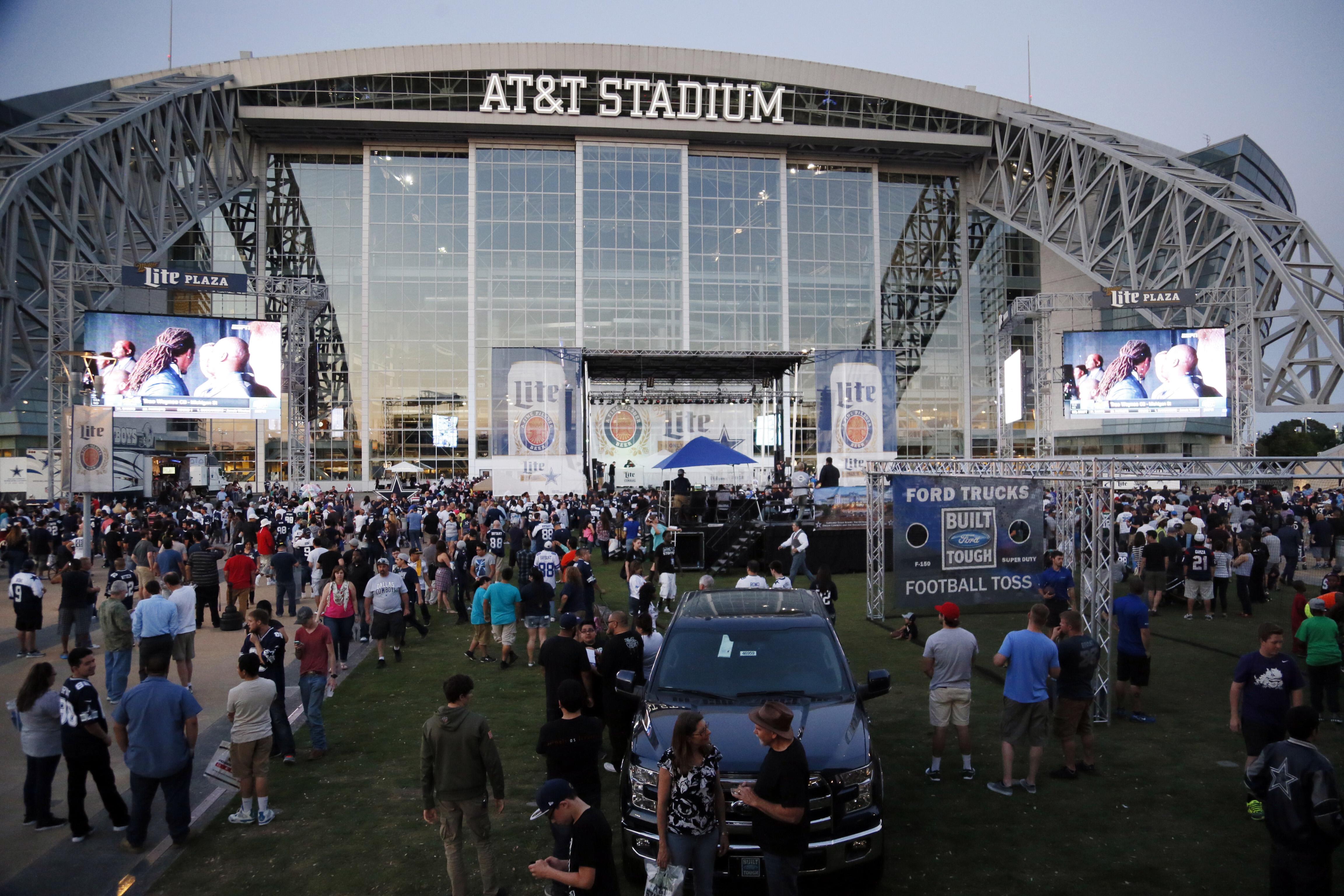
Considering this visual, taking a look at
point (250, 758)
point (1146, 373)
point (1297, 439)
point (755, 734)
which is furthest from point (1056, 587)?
point (1297, 439)

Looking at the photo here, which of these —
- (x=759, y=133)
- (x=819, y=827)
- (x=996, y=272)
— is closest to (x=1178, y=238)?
(x=996, y=272)

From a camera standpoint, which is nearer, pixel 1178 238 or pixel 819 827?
pixel 819 827

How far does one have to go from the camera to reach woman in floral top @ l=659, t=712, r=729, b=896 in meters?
3.94

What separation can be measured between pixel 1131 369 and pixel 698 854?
35.0 meters

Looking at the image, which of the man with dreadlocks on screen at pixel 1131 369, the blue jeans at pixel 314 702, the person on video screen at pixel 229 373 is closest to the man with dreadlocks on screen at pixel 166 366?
the person on video screen at pixel 229 373

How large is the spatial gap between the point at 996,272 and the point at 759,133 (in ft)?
57.8

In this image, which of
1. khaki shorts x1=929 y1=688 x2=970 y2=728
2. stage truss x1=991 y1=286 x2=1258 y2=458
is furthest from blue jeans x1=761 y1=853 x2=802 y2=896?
stage truss x1=991 y1=286 x2=1258 y2=458

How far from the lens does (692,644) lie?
6.17 meters

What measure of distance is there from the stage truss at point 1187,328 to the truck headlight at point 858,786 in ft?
90.8

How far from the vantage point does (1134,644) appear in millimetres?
8367

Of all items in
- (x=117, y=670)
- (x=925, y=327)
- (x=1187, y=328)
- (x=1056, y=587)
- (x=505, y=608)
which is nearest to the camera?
(x=117, y=670)

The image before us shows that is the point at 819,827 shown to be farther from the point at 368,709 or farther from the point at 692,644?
the point at 368,709

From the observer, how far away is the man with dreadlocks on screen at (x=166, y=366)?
28.2m

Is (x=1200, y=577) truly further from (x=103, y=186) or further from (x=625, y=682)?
(x=103, y=186)
